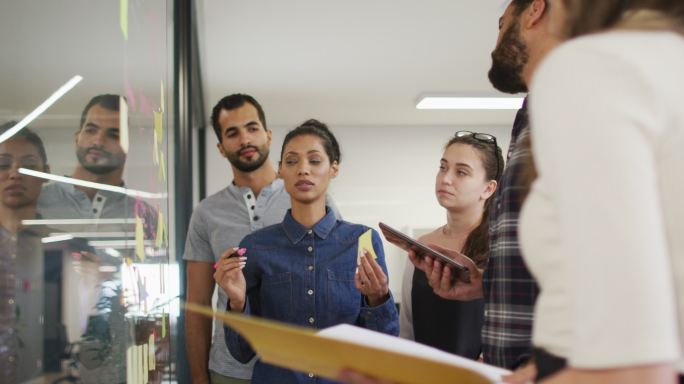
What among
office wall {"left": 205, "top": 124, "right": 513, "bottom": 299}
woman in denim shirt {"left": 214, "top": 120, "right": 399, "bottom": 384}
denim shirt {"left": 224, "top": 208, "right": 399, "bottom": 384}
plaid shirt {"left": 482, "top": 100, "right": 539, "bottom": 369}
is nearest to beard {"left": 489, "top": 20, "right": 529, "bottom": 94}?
plaid shirt {"left": 482, "top": 100, "right": 539, "bottom": 369}

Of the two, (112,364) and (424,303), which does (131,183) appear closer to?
(112,364)

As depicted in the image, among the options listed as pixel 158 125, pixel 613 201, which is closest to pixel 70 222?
pixel 613 201

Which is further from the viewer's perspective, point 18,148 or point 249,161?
point 249,161

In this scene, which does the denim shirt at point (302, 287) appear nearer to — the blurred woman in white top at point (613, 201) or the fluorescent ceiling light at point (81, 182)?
the fluorescent ceiling light at point (81, 182)

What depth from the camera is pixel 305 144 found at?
6.84 feet

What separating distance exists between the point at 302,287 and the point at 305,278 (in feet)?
0.09

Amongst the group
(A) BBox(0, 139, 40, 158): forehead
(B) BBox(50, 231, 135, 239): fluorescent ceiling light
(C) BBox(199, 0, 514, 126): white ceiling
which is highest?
(C) BBox(199, 0, 514, 126): white ceiling

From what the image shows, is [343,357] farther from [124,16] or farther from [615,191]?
[124,16]

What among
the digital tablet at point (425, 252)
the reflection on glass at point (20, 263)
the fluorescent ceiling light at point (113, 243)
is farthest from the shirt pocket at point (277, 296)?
the reflection on glass at point (20, 263)

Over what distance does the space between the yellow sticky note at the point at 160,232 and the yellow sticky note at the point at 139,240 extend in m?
0.29

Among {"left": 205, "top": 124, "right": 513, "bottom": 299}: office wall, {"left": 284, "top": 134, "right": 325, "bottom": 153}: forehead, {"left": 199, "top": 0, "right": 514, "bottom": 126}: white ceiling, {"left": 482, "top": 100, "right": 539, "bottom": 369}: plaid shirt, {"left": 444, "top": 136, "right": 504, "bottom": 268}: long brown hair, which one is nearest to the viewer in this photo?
{"left": 482, "top": 100, "right": 539, "bottom": 369}: plaid shirt

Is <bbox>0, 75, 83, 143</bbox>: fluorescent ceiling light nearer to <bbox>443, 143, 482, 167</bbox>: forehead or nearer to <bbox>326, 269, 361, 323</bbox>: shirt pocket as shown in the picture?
<bbox>326, 269, 361, 323</bbox>: shirt pocket

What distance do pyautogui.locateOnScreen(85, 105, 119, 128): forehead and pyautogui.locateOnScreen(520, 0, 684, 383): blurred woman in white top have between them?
18.2 inches

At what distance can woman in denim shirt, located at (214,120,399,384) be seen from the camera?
67.5 inches
